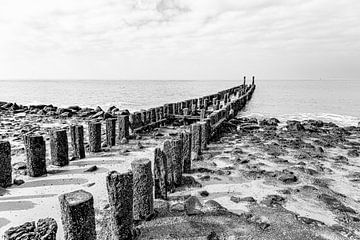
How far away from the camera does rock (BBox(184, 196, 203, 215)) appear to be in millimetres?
4140

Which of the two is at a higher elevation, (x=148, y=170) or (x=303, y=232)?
(x=148, y=170)

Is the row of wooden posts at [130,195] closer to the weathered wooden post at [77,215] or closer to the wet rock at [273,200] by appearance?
the weathered wooden post at [77,215]

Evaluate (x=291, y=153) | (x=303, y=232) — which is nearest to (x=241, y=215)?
(x=303, y=232)

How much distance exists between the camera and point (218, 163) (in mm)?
6902

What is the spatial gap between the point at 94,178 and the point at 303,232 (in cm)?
422

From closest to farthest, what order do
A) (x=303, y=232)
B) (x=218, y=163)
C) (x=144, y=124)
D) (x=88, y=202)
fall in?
(x=88, y=202) → (x=303, y=232) → (x=218, y=163) → (x=144, y=124)

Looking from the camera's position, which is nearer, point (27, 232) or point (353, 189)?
point (27, 232)

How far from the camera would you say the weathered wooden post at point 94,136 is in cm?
731

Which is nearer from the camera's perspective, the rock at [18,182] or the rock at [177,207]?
the rock at [177,207]

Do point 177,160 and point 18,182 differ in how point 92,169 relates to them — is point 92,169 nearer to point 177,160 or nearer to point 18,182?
point 18,182

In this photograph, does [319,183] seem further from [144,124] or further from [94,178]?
[144,124]

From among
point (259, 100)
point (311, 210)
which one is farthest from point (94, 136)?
point (259, 100)

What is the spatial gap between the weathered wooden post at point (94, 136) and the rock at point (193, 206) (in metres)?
4.11

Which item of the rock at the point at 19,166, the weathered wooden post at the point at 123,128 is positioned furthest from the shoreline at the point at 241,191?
the weathered wooden post at the point at 123,128
